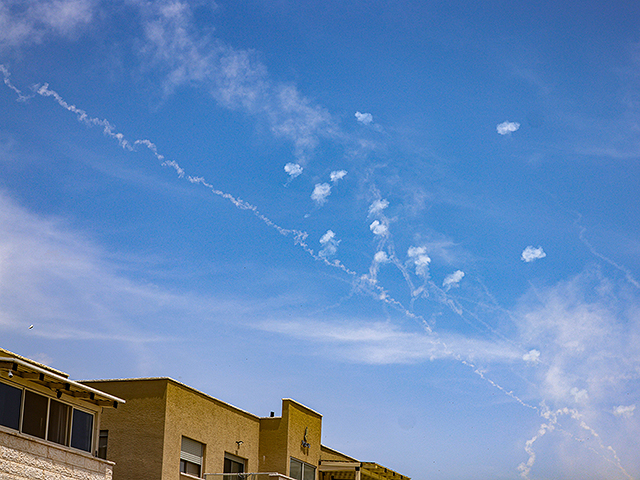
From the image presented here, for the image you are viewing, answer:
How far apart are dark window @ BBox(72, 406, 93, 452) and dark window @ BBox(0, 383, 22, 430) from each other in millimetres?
2684

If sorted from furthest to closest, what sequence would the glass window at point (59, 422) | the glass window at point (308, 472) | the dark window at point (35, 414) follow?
the glass window at point (308, 472) → the glass window at point (59, 422) → the dark window at point (35, 414)

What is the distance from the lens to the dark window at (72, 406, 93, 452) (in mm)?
24972

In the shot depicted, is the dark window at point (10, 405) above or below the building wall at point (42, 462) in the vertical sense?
above

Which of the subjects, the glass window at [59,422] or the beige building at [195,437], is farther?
the beige building at [195,437]

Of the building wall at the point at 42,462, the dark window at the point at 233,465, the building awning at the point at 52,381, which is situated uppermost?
the building awning at the point at 52,381

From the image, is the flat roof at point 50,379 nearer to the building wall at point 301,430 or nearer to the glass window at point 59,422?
the glass window at point 59,422

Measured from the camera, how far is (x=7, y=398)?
2219cm

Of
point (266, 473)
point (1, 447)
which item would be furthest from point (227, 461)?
point (1, 447)

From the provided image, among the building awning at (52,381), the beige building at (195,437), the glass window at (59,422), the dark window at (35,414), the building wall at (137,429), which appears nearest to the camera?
the building awning at (52,381)

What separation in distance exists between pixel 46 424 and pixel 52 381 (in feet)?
4.62

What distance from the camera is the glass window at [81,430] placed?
983 inches

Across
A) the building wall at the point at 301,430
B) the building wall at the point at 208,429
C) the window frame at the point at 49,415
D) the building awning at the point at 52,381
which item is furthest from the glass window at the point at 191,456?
the building awning at the point at 52,381

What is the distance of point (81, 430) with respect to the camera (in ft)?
83.3

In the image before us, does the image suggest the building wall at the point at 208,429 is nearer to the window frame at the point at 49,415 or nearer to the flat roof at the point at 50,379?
→ the window frame at the point at 49,415
